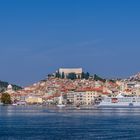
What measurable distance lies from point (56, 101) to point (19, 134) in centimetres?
14785

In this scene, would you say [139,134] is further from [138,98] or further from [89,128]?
[138,98]

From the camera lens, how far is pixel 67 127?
56375mm

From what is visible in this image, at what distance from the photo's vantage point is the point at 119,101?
586 feet

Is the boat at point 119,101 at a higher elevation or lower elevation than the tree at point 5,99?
lower

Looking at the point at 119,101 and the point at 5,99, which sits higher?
the point at 5,99

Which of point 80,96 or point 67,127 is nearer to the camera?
point 67,127

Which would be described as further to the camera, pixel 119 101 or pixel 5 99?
pixel 5 99

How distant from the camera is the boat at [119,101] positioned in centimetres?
17488

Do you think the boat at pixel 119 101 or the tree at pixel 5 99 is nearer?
the boat at pixel 119 101

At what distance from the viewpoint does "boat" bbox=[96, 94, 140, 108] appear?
574 ft

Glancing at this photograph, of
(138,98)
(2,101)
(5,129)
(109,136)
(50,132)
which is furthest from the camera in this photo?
(2,101)

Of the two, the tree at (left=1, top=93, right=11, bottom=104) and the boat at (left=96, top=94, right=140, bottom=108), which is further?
the tree at (left=1, top=93, right=11, bottom=104)

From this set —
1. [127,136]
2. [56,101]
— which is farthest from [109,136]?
[56,101]

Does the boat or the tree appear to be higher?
the tree
